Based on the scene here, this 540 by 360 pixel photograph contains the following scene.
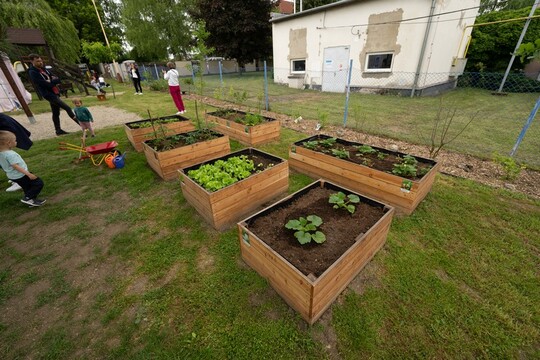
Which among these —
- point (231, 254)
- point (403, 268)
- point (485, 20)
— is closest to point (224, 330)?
point (231, 254)

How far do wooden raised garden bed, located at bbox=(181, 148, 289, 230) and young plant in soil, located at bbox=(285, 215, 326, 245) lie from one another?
102 cm

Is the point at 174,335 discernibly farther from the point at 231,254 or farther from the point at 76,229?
the point at 76,229

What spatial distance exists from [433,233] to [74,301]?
4.18m

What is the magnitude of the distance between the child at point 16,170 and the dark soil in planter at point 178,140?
1.90 m

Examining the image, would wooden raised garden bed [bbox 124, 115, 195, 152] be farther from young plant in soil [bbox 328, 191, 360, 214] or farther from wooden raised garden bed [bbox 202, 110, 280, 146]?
young plant in soil [bbox 328, 191, 360, 214]

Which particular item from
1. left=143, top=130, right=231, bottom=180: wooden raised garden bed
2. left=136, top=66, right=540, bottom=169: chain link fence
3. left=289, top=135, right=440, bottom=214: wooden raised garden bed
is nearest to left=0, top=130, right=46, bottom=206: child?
left=143, top=130, right=231, bottom=180: wooden raised garden bed

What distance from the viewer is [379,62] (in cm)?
1191

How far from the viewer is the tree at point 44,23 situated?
14.1m

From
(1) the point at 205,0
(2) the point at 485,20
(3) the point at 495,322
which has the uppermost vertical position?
(1) the point at 205,0

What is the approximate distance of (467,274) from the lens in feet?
7.86

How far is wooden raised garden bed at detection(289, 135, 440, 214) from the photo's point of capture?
3.19 meters

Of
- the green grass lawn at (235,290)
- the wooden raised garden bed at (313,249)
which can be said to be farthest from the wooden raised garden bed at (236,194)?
the wooden raised garden bed at (313,249)

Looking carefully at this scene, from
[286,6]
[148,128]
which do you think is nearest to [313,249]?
[148,128]

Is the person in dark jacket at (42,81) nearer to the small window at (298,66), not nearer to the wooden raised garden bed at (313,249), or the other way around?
the wooden raised garden bed at (313,249)
